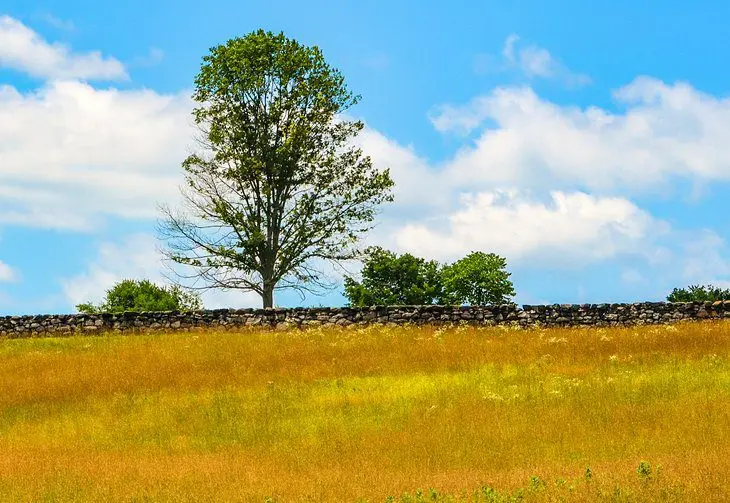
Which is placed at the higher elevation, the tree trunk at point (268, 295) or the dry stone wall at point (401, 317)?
the tree trunk at point (268, 295)

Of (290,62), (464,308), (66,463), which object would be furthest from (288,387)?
(290,62)

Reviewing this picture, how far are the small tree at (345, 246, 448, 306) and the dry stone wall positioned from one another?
78.8 feet

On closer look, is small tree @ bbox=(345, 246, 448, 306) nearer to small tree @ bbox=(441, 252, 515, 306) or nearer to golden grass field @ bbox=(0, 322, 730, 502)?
small tree @ bbox=(441, 252, 515, 306)

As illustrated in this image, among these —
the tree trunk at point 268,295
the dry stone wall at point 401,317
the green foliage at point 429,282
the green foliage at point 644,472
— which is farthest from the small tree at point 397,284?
the green foliage at point 644,472

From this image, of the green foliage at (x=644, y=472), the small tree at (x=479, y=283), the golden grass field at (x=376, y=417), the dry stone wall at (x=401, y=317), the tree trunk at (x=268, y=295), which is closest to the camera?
the green foliage at (x=644, y=472)

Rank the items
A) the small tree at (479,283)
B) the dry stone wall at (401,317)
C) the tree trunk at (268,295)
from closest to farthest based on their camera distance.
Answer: the dry stone wall at (401,317) → the tree trunk at (268,295) → the small tree at (479,283)

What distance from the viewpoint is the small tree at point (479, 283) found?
63.5 metres

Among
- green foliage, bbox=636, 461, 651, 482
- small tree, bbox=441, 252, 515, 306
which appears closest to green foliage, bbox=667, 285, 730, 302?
small tree, bbox=441, 252, 515, 306

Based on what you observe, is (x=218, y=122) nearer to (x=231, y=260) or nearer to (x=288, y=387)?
(x=231, y=260)

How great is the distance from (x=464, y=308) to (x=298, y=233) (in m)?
13.0

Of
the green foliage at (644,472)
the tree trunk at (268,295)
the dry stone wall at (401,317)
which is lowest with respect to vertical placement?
the green foliage at (644,472)

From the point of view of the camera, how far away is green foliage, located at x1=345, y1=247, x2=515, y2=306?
209ft

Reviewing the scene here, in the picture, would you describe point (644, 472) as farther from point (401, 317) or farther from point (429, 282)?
point (429, 282)

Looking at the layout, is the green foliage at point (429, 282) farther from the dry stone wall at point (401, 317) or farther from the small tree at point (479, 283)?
the dry stone wall at point (401, 317)
